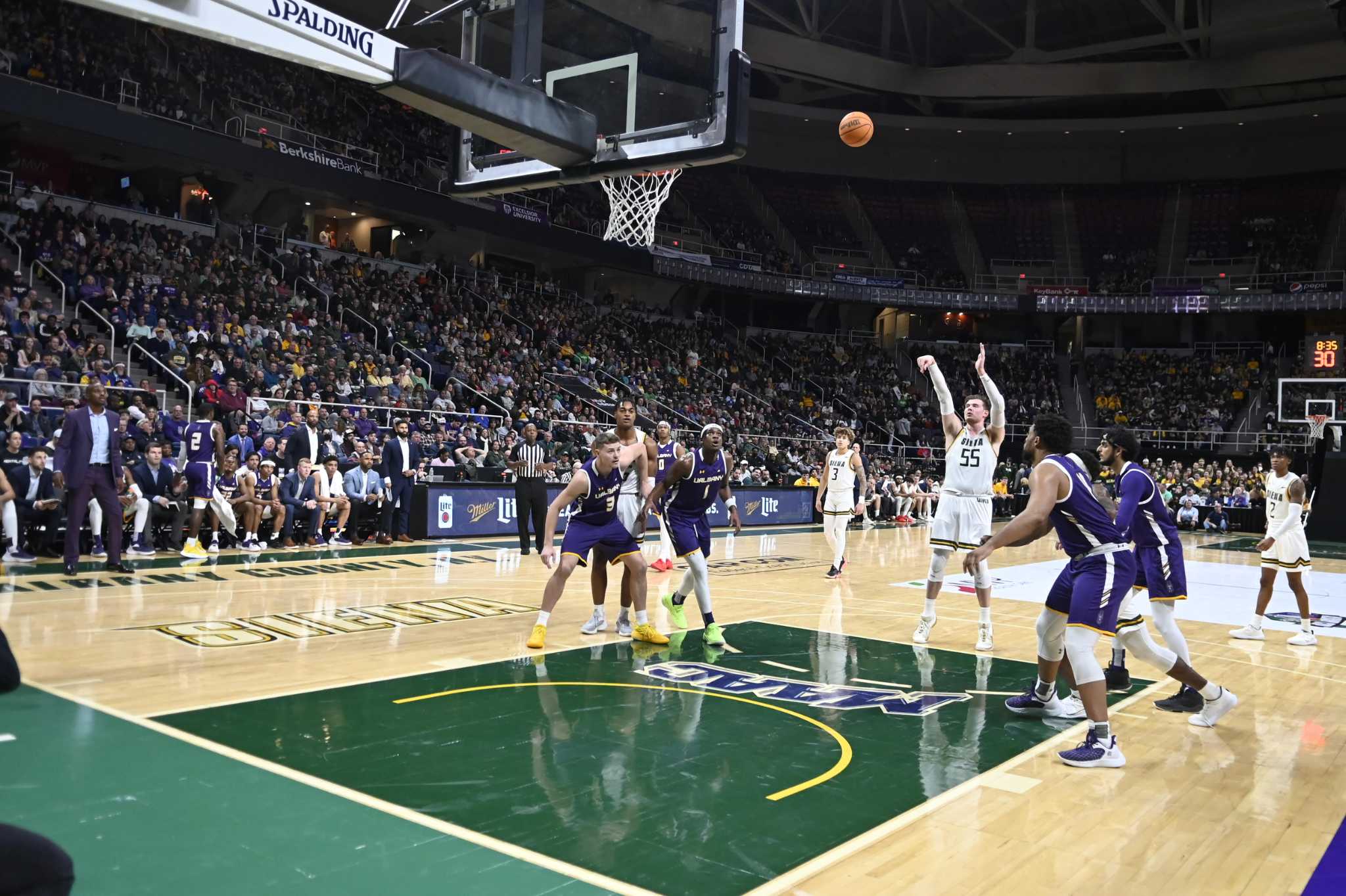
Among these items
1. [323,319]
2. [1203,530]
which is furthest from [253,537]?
[1203,530]

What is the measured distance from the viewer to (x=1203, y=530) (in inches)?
1204

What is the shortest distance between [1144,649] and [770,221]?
38421 millimetres

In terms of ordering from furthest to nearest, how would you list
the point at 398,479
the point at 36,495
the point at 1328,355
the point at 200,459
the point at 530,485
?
the point at 1328,355 → the point at 398,479 → the point at 530,485 → the point at 200,459 → the point at 36,495

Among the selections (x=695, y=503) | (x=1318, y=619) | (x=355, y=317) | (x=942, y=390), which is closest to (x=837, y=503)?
(x=942, y=390)

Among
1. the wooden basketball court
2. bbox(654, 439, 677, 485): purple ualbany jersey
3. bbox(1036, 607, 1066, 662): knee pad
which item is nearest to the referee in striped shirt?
bbox(654, 439, 677, 485): purple ualbany jersey

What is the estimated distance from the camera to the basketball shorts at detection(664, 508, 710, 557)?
29.2 ft

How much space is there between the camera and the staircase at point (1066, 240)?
1724 inches

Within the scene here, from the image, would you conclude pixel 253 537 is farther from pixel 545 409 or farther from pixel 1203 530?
pixel 1203 530

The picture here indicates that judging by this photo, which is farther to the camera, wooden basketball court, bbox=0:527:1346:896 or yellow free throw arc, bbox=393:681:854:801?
yellow free throw arc, bbox=393:681:854:801

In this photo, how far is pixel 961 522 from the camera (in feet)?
30.5

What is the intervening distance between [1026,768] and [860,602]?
21.5 ft

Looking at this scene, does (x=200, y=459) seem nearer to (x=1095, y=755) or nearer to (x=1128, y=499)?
(x=1128, y=499)

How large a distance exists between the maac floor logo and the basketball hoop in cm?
947

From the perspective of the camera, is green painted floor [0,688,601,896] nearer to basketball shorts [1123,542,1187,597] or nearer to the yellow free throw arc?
the yellow free throw arc
